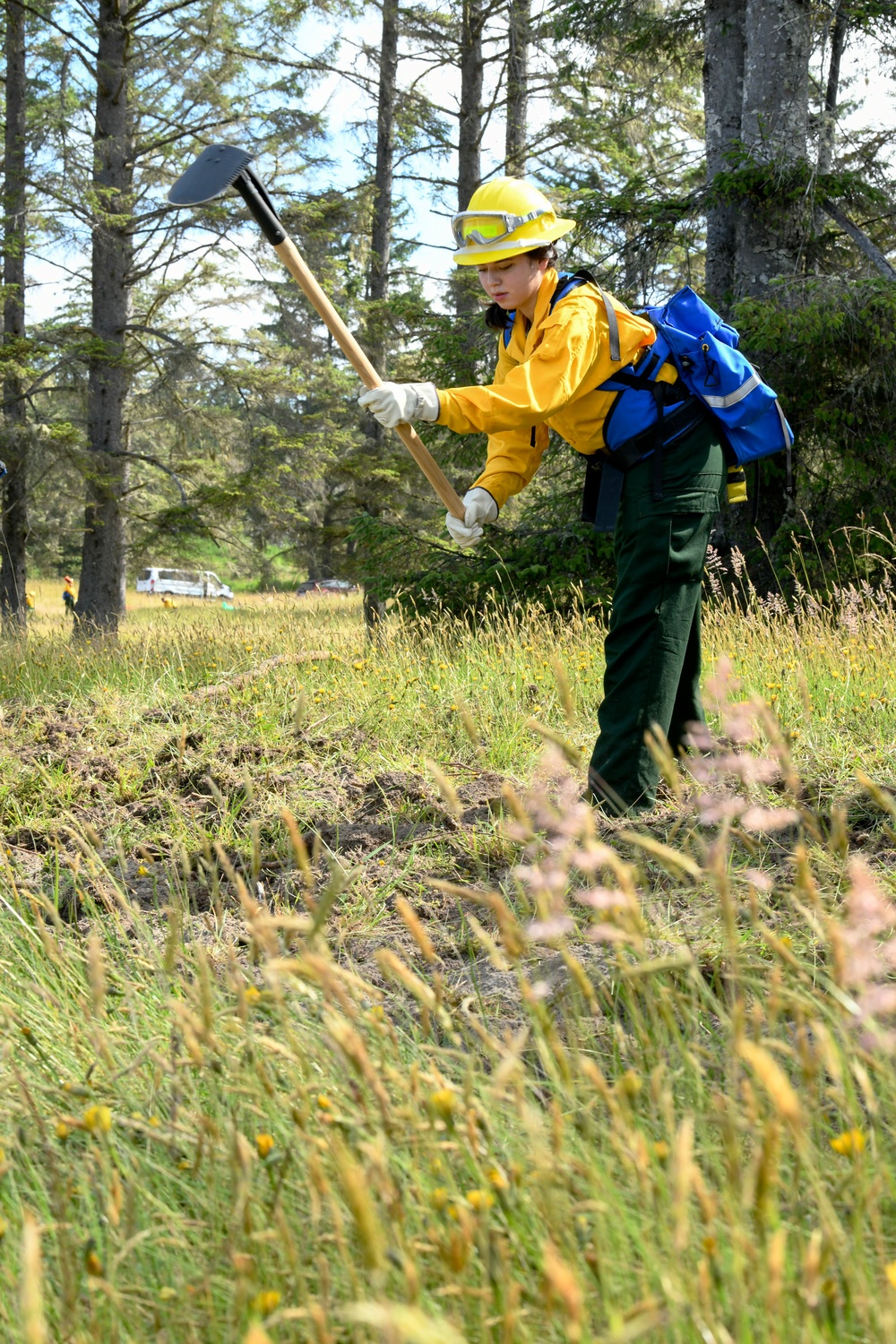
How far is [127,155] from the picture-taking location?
12.4 m

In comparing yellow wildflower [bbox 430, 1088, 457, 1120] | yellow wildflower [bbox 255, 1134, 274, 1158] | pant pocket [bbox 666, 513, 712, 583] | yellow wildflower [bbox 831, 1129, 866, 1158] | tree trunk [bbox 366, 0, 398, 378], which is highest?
tree trunk [bbox 366, 0, 398, 378]

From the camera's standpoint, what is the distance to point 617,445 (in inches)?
138

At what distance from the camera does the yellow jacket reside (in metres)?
3.19

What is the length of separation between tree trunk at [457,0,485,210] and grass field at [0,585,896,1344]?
11494mm

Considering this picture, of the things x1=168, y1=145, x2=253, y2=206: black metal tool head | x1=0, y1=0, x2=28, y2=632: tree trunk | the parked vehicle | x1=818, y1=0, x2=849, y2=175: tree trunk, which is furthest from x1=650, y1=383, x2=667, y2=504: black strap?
the parked vehicle

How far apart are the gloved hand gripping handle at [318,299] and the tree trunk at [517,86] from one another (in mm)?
11848

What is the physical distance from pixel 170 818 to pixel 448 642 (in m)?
3.06

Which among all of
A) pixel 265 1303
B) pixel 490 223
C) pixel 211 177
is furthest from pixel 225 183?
pixel 265 1303

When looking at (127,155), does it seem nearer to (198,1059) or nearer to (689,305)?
(689,305)

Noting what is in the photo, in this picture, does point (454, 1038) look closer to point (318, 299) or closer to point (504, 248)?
point (504, 248)

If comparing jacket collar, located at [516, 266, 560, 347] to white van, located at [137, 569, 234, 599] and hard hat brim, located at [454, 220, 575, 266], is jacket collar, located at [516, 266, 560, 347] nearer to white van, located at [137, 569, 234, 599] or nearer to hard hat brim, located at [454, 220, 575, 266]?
hard hat brim, located at [454, 220, 575, 266]

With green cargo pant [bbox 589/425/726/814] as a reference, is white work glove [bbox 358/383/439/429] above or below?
above

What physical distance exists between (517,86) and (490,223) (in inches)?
503

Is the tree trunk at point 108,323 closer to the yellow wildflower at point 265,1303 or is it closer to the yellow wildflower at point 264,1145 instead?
the yellow wildflower at point 264,1145
